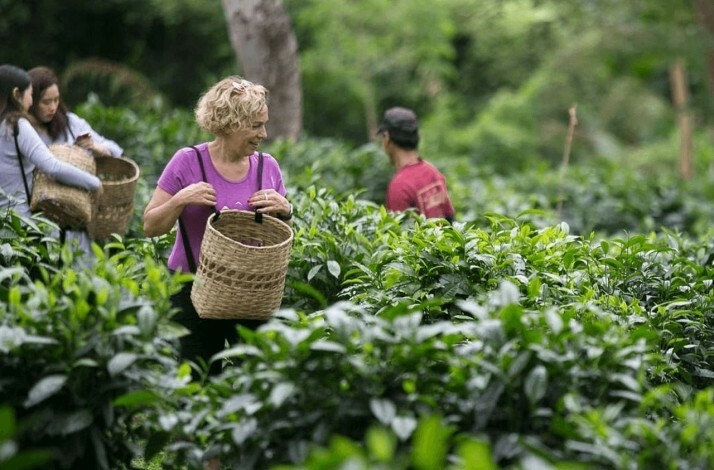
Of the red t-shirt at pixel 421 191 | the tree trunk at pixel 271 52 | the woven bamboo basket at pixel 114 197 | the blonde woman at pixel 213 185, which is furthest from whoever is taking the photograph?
the tree trunk at pixel 271 52

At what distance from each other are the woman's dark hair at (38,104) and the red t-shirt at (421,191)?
2080 mm

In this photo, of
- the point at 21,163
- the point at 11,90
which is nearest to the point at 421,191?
the point at 21,163

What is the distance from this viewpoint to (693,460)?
3.51 m

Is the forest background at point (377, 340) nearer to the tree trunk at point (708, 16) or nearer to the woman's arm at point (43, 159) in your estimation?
the woman's arm at point (43, 159)

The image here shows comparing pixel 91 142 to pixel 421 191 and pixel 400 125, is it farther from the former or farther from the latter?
pixel 421 191

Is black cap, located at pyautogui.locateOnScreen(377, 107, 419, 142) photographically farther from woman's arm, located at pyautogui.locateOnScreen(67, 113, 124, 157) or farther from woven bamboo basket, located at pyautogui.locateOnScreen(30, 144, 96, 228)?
woven bamboo basket, located at pyautogui.locateOnScreen(30, 144, 96, 228)

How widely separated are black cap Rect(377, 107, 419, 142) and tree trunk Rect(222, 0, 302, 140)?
13.9 ft

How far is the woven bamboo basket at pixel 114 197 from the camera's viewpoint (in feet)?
22.2

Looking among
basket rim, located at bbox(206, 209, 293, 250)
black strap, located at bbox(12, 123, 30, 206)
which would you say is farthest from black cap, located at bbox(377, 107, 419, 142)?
black strap, located at bbox(12, 123, 30, 206)

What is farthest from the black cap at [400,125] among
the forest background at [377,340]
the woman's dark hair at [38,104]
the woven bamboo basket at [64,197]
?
the woman's dark hair at [38,104]

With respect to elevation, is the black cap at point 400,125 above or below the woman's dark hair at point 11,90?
below

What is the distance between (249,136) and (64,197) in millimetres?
1721

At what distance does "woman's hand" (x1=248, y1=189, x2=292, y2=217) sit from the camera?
5.02 metres

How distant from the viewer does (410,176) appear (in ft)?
22.9
